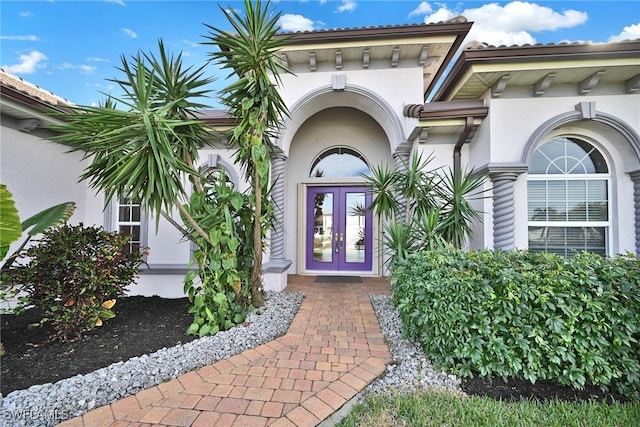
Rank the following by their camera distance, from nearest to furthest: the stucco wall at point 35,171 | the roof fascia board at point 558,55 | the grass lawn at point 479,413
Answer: the grass lawn at point 479,413 → the roof fascia board at point 558,55 → the stucco wall at point 35,171

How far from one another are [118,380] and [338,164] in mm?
6398

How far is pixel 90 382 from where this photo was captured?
2.37 m

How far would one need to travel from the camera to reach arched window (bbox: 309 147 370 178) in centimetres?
752

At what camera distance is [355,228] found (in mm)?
7492

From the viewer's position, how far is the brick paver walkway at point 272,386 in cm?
203

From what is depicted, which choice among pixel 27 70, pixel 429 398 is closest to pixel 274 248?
pixel 429 398

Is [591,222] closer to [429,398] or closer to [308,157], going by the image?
[429,398]

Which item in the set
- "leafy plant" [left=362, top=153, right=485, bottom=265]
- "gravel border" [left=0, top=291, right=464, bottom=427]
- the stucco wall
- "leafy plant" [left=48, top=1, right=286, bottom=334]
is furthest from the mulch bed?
the stucco wall

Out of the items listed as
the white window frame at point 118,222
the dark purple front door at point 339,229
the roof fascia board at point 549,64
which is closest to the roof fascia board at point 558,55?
the roof fascia board at point 549,64

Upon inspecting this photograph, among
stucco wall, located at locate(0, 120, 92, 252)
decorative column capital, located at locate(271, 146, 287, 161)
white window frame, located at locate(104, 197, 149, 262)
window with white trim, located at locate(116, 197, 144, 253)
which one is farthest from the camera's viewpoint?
window with white trim, located at locate(116, 197, 144, 253)

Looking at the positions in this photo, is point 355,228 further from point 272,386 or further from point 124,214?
point 124,214

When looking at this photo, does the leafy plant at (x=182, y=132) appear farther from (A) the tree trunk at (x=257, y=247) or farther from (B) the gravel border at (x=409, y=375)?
(B) the gravel border at (x=409, y=375)

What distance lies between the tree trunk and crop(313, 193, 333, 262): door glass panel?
3.28 meters

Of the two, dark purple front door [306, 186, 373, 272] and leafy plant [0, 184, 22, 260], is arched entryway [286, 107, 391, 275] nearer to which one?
dark purple front door [306, 186, 373, 272]
